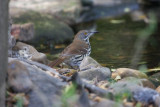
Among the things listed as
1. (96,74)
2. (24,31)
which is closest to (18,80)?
(96,74)

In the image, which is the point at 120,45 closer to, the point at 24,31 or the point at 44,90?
the point at 24,31

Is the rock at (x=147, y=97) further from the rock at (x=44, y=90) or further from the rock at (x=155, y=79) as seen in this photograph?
the rock at (x=155, y=79)

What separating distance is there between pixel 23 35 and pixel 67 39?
63.6 inches

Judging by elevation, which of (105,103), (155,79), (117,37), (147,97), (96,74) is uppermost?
(105,103)

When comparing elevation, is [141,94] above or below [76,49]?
above

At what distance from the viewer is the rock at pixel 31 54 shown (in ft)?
22.0

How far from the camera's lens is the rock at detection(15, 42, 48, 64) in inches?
263

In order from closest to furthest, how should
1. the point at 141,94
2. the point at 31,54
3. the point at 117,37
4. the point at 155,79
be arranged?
the point at 141,94 → the point at 155,79 → the point at 31,54 → the point at 117,37

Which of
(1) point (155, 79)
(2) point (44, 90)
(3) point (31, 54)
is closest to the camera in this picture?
(2) point (44, 90)

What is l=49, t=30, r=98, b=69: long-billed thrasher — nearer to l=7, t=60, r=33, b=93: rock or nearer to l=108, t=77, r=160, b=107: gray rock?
l=108, t=77, r=160, b=107: gray rock

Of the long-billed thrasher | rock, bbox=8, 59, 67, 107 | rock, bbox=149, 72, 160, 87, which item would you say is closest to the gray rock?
rock, bbox=8, 59, 67, 107

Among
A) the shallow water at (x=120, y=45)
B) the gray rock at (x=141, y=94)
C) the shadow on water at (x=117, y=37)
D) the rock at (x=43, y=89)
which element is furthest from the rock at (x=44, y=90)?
the shallow water at (x=120, y=45)

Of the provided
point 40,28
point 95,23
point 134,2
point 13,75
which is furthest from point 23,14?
point 13,75

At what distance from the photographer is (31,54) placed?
270 inches
